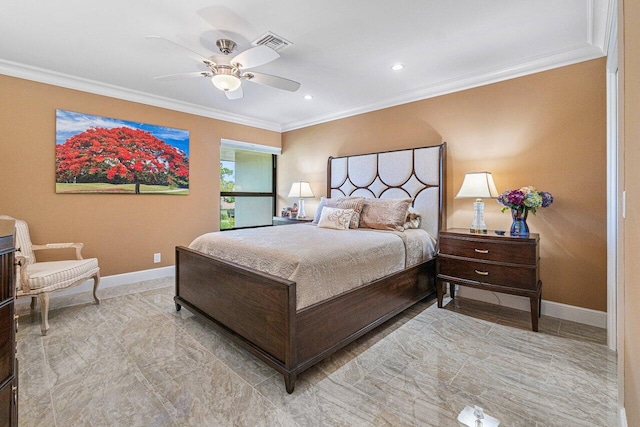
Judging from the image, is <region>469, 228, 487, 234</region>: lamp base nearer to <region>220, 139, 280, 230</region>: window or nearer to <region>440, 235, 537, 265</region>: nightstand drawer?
<region>440, 235, 537, 265</region>: nightstand drawer

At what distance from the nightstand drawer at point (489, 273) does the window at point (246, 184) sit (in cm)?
358

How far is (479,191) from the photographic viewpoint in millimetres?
2881

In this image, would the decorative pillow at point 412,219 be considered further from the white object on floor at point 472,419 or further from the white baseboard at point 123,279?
the white baseboard at point 123,279

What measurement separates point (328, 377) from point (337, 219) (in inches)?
71.1

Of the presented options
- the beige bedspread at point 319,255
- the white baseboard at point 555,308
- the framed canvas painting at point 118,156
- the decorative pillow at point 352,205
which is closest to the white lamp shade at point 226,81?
the beige bedspread at point 319,255

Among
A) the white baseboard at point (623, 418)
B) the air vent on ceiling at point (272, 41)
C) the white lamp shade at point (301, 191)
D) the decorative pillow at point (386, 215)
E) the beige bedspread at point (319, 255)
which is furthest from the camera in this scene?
the white lamp shade at point (301, 191)

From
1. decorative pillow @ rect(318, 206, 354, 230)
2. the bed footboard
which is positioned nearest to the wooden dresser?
the bed footboard

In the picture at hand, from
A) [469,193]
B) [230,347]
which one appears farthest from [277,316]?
[469,193]

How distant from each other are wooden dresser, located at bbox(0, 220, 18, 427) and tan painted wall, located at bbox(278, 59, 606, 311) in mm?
3610

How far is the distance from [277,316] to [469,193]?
225 centimetres

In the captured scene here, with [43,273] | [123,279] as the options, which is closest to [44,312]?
[43,273]

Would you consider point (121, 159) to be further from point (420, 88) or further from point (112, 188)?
point (420, 88)

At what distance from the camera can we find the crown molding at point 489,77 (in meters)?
2.61

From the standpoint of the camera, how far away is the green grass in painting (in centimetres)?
334
